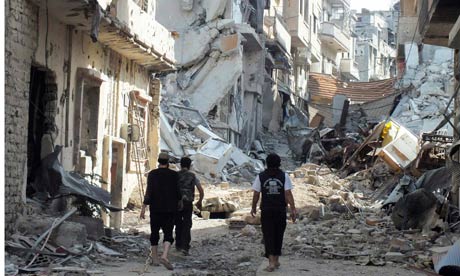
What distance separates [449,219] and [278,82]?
31.7m

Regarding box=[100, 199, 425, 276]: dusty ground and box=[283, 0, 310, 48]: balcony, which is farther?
box=[283, 0, 310, 48]: balcony

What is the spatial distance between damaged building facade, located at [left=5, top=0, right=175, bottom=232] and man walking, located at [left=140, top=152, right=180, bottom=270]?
184cm

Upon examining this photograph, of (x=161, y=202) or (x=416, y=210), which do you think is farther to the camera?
(x=416, y=210)

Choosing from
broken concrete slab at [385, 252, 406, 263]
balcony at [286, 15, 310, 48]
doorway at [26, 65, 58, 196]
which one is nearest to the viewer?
broken concrete slab at [385, 252, 406, 263]

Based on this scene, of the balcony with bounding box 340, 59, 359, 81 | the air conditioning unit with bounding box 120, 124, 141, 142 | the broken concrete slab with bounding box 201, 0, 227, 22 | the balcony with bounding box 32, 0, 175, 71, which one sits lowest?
the air conditioning unit with bounding box 120, 124, 141, 142

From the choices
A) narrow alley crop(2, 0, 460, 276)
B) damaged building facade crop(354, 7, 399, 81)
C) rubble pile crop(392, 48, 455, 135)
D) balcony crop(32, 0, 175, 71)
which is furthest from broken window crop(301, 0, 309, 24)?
balcony crop(32, 0, 175, 71)

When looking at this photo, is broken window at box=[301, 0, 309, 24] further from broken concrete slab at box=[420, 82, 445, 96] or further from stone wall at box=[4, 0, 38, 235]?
stone wall at box=[4, 0, 38, 235]

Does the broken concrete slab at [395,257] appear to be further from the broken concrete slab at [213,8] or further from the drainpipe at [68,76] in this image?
the broken concrete slab at [213,8]

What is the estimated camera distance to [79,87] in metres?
13.1

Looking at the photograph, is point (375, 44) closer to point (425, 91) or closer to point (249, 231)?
point (425, 91)

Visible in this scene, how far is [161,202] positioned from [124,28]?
17.2 ft

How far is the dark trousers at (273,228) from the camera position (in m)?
9.15

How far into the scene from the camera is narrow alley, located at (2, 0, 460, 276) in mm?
9578

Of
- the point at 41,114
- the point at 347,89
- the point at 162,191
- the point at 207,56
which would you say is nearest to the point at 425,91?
the point at 207,56
